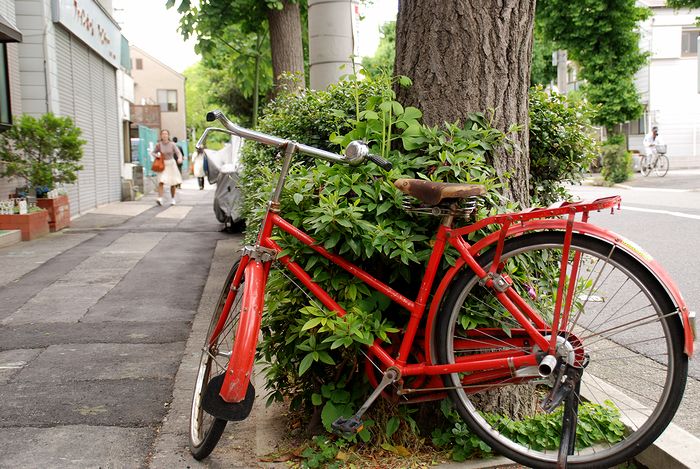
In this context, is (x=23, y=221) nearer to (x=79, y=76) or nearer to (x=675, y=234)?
(x=79, y=76)

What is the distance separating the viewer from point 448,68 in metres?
3.39

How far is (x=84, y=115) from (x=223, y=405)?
53.4 ft

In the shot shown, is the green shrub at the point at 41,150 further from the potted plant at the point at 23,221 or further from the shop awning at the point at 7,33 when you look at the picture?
the shop awning at the point at 7,33

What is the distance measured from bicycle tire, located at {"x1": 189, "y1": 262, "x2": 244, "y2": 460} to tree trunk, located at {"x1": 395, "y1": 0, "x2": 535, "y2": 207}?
124 cm

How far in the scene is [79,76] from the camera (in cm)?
1738

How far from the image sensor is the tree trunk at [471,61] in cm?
336

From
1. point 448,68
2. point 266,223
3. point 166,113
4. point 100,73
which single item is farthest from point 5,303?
point 166,113

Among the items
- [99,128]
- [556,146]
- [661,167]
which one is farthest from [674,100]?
[556,146]

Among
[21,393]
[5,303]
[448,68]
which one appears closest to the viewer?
[448,68]

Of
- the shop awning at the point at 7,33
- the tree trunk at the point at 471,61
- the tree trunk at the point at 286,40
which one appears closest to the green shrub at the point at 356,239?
the tree trunk at the point at 471,61

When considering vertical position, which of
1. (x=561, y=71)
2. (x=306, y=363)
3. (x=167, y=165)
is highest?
(x=561, y=71)

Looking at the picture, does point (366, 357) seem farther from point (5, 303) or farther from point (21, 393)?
point (5, 303)

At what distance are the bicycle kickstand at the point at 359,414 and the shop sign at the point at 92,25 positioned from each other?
1402cm

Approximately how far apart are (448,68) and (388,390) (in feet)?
4.88
